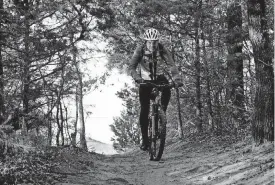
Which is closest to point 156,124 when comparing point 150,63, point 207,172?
point 150,63

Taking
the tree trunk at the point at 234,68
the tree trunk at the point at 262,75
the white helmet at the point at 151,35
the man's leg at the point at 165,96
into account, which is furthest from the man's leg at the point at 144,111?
the tree trunk at the point at 234,68

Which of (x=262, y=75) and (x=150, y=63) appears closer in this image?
(x=262, y=75)

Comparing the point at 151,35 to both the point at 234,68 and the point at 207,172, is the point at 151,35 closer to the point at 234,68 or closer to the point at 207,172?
the point at 207,172

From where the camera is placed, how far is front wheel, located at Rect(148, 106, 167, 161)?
7.00m

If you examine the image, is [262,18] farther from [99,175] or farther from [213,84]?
[213,84]

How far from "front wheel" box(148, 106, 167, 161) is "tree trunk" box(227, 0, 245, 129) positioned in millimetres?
3212

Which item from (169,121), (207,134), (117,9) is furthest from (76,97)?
(207,134)

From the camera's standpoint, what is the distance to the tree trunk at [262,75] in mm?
6461

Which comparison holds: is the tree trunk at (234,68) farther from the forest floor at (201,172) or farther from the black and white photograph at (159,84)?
the forest floor at (201,172)

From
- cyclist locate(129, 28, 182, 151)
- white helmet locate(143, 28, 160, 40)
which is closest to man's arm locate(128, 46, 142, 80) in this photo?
cyclist locate(129, 28, 182, 151)

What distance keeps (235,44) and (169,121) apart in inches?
495

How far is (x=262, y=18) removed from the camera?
22.1ft

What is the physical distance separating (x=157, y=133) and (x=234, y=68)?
579cm

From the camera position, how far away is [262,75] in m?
6.54
